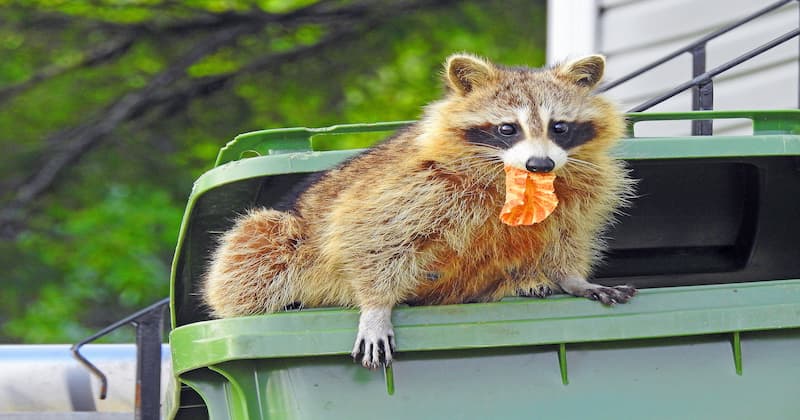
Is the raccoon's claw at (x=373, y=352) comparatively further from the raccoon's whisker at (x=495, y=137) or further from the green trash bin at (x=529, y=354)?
the raccoon's whisker at (x=495, y=137)

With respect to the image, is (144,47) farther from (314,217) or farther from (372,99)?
(314,217)

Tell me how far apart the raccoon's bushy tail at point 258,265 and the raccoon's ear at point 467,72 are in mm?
497

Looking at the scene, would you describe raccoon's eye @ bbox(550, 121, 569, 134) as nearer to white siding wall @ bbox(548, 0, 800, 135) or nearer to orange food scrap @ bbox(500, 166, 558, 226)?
orange food scrap @ bbox(500, 166, 558, 226)

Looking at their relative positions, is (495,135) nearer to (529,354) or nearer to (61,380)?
(529,354)

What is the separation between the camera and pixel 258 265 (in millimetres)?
2617

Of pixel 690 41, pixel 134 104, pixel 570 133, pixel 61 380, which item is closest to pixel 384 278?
pixel 570 133

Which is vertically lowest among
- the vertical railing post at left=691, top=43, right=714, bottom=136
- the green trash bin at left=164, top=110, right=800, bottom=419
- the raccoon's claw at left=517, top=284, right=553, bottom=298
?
the green trash bin at left=164, top=110, right=800, bottom=419

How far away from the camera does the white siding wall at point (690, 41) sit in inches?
203

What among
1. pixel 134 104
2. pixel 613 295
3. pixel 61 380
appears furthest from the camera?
pixel 134 104

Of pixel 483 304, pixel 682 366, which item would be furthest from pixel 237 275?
pixel 682 366

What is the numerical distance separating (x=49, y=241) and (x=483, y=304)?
21.9ft

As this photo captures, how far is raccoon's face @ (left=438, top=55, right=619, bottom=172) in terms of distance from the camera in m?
2.45

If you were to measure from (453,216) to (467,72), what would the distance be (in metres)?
0.39

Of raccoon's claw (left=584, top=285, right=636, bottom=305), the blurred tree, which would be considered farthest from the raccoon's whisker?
the blurred tree
